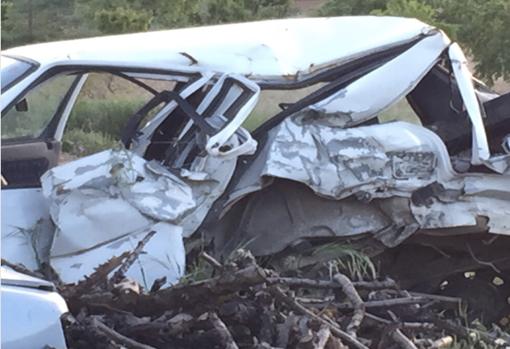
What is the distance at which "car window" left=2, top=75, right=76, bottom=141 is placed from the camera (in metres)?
6.18

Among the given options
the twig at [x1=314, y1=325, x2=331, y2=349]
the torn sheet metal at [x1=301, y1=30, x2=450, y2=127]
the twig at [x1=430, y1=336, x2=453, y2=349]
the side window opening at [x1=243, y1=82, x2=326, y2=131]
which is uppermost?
the torn sheet metal at [x1=301, y1=30, x2=450, y2=127]

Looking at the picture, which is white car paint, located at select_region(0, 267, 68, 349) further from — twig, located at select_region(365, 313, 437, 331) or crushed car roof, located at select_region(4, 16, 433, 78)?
crushed car roof, located at select_region(4, 16, 433, 78)

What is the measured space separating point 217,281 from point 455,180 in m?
2.05

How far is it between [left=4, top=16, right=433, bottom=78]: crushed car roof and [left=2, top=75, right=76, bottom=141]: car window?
8.9 inches

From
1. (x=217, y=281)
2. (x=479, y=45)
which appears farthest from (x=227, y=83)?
(x=479, y=45)

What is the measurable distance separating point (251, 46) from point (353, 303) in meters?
1.98

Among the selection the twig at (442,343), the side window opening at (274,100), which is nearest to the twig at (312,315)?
the twig at (442,343)

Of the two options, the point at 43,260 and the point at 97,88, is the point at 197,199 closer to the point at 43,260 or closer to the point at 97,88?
the point at 43,260

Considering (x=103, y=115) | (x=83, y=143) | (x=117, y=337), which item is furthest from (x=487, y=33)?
(x=117, y=337)

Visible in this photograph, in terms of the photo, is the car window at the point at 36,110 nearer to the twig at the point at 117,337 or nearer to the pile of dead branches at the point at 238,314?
the pile of dead branches at the point at 238,314

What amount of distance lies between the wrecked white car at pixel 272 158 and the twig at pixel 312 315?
875 mm

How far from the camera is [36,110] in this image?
6824 mm

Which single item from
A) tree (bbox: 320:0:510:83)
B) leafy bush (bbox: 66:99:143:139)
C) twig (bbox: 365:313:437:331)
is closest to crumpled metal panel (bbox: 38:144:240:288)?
twig (bbox: 365:313:437:331)

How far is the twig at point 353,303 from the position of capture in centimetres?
477
